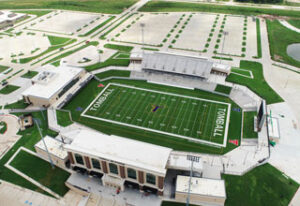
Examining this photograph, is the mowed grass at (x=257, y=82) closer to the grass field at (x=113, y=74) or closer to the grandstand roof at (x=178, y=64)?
the grandstand roof at (x=178, y=64)

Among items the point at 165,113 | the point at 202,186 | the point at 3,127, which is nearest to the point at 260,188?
the point at 202,186

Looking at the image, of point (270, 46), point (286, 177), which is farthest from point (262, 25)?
point (286, 177)

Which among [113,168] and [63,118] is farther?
[63,118]

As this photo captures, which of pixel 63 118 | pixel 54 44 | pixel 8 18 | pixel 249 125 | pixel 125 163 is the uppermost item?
pixel 8 18

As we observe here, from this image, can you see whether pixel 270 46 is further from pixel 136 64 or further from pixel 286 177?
pixel 286 177

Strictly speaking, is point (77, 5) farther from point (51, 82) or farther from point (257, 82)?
point (257, 82)

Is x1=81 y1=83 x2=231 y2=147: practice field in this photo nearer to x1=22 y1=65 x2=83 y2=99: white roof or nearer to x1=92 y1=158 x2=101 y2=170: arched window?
x1=22 y1=65 x2=83 y2=99: white roof

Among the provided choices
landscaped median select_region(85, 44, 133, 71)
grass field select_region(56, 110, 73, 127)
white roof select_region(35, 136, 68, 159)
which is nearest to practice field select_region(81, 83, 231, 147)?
grass field select_region(56, 110, 73, 127)
